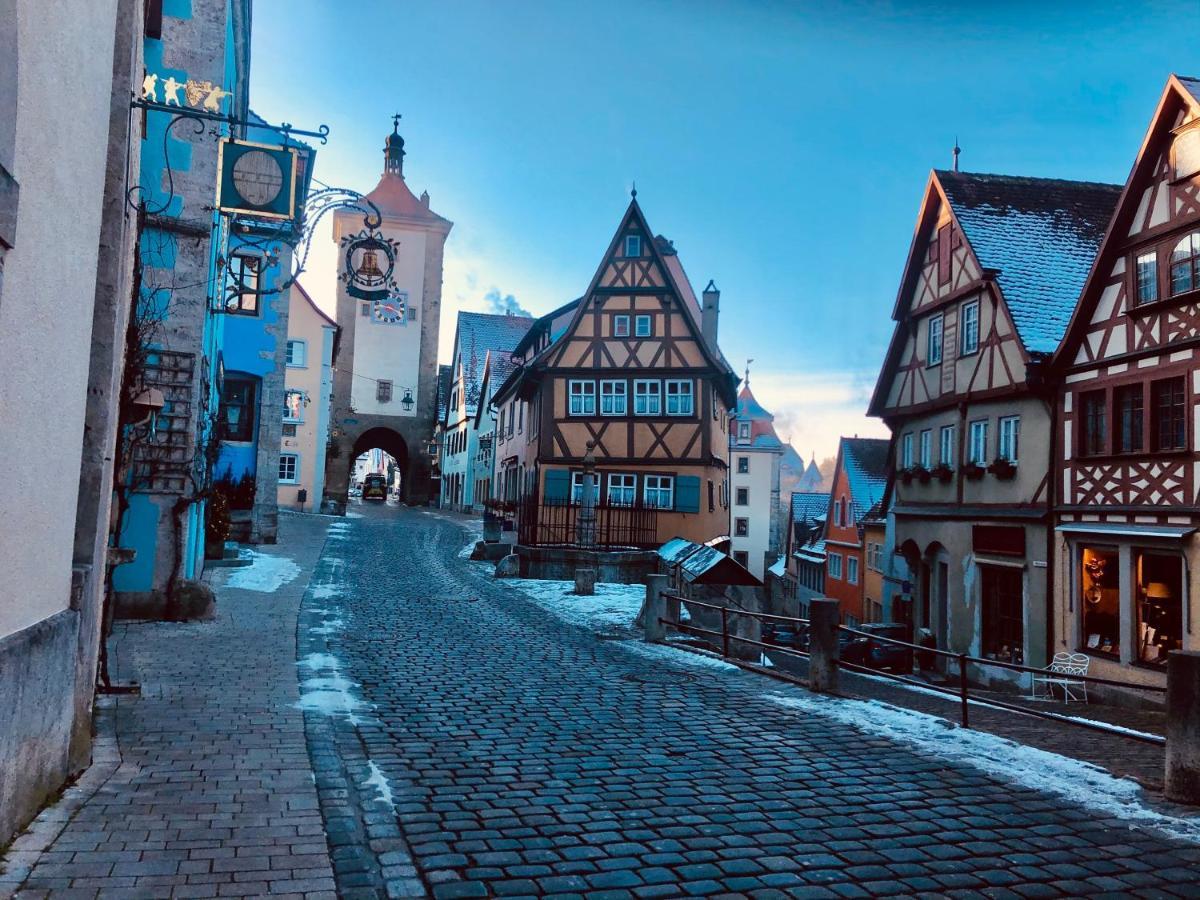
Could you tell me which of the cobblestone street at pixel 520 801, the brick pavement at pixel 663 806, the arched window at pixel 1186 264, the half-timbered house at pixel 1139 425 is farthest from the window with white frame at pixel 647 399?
the brick pavement at pixel 663 806

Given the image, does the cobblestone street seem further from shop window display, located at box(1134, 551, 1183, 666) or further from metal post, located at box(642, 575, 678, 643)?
shop window display, located at box(1134, 551, 1183, 666)

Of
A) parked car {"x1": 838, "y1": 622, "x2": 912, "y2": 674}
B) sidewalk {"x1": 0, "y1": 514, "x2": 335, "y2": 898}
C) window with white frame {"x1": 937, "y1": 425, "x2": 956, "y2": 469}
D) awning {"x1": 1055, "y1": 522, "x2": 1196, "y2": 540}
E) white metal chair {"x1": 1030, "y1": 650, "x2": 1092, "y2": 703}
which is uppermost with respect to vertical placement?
window with white frame {"x1": 937, "y1": 425, "x2": 956, "y2": 469}

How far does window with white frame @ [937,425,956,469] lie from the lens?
2190cm

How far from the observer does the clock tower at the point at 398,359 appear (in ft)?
187

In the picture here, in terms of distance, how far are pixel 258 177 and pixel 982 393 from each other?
1601cm

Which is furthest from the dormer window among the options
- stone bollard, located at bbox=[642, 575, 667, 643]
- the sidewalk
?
the sidewalk

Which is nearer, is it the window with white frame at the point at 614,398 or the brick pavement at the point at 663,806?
the brick pavement at the point at 663,806

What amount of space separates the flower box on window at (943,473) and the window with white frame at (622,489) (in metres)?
9.41

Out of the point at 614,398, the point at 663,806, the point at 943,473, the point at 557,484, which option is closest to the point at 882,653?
the point at 943,473

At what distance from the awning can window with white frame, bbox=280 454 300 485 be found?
110ft

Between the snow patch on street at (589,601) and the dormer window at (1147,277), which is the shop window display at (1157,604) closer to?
the dormer window at (1147,277)

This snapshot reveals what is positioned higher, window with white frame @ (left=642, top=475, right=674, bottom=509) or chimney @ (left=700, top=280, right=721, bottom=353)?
chimney @ (left=700, top=280, right=721, bottom=353)

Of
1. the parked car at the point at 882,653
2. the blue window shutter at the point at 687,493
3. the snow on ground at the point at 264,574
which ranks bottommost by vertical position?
the parked car at the point at 882,653

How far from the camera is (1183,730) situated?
21.4 feet
